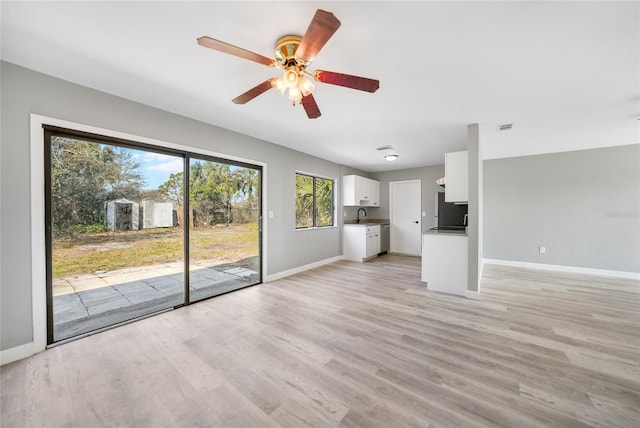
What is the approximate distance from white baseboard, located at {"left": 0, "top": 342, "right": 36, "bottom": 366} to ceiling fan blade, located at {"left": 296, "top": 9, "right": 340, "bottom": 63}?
126 inches

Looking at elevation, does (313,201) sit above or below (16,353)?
above

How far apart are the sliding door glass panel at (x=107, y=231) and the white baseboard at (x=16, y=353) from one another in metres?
0.15

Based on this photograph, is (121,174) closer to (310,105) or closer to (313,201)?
(310,105)

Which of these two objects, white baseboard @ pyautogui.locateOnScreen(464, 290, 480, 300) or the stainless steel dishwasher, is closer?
white baseboard @ pyautogui.locateOnScreen(464, 290, 480, 300)

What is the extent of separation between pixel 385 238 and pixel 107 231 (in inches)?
235

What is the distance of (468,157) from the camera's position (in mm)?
3342

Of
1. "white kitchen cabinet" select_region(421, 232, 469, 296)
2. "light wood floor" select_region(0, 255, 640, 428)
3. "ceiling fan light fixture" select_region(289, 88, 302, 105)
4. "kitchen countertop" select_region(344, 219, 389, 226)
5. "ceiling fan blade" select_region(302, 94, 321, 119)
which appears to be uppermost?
"ceiling fan blade" select_region(302, 94, 321, 119)

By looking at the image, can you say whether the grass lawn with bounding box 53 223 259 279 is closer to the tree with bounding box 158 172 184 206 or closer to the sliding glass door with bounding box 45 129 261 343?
the sliding glass door with bounding box 45 129 261 343

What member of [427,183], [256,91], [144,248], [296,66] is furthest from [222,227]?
[427,183]

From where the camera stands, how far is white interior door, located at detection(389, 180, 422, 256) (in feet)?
20.9

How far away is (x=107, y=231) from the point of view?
248 cm

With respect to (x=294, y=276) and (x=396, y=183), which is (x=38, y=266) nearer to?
(x=294, y=276)

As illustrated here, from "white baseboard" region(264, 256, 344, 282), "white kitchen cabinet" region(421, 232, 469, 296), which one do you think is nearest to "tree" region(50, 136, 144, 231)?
"white baseboard" region(264, 256, 344, 282)

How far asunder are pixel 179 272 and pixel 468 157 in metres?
4.32
